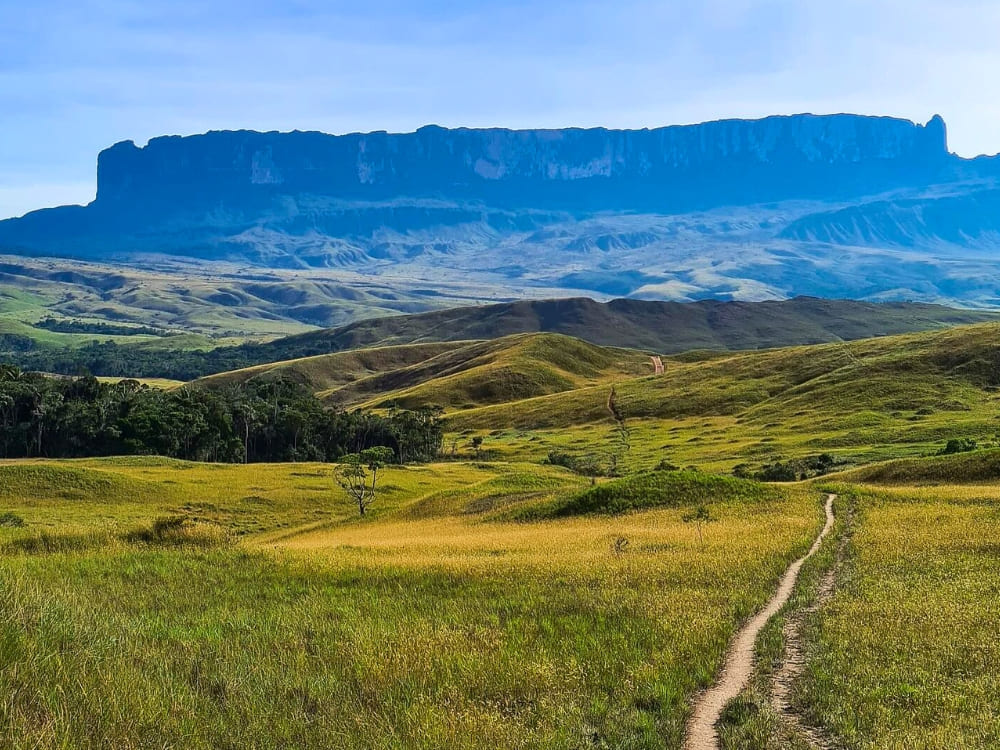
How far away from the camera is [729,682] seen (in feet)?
46.4

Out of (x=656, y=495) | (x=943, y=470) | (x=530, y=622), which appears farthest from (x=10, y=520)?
(x=943, y=470)

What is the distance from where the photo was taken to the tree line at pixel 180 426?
106 m

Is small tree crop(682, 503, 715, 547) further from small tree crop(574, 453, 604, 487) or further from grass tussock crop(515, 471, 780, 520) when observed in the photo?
small tree crop(574, 453, 604, 487)

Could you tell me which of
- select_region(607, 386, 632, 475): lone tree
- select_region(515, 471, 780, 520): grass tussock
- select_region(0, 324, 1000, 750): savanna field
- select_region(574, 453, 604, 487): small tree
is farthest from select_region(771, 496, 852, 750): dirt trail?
select_region(607, 386, 632, 475): lone tree

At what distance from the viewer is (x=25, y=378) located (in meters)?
123

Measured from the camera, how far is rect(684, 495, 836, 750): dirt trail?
39.0 ft

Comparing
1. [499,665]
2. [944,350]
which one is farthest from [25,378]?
[944,350]

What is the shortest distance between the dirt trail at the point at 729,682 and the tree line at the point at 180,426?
75.4m

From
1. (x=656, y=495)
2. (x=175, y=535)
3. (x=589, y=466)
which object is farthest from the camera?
(x=589, y=466)

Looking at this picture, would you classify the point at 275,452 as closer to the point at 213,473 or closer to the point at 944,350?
the point at 213,473

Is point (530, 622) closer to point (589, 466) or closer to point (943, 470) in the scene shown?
point (943, 470)

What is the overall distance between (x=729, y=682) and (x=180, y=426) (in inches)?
4110

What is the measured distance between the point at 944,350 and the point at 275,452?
11892 cm

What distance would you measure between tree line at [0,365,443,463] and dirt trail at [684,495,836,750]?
247 feet
